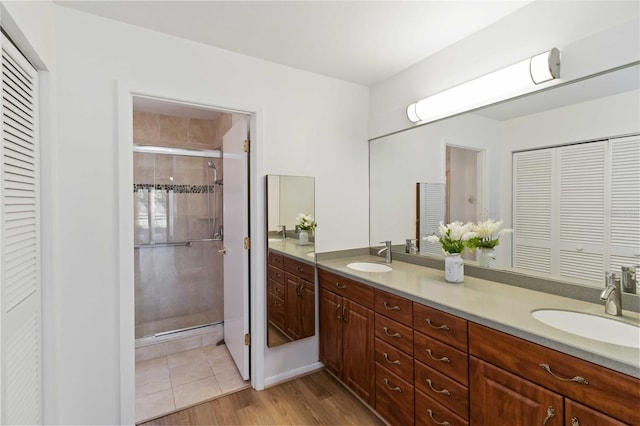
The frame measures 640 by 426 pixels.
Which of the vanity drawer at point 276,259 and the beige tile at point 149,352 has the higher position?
the vanity drawer at point 276,259

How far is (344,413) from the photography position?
1.96m

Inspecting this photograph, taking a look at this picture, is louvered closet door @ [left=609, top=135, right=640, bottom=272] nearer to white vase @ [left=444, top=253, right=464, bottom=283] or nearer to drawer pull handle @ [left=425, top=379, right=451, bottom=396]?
white vase @ [left=444, top=253, right=464, bottom=283]

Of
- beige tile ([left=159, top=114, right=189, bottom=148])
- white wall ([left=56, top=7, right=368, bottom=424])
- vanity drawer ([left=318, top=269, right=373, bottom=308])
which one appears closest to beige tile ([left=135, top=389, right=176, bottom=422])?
white wall ([left=56, top=7, right=368, bottom=424])

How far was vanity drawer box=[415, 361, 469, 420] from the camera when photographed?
4.45ft

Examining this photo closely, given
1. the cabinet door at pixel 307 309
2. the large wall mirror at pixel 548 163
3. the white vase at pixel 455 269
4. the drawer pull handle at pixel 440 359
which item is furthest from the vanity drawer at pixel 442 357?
the cabinet door at pixel 307 309

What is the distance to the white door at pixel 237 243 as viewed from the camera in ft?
7.47

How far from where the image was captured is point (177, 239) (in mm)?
3307

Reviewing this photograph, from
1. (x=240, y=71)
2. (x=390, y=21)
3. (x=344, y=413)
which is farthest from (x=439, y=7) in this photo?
(x=344, y=413)

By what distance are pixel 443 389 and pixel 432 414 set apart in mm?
162

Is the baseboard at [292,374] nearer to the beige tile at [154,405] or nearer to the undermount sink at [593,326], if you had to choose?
the beige tile at [154,405]

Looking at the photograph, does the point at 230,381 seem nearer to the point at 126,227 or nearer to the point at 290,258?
the point at 290,258

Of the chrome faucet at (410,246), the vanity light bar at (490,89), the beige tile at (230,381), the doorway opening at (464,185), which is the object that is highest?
the vanity light bar at (490,89)

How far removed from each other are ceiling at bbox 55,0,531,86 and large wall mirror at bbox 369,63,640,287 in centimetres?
51

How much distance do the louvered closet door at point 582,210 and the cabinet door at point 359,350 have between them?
1098mm
